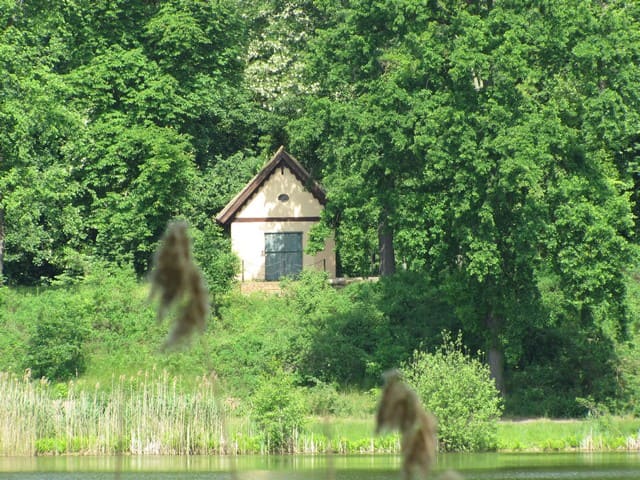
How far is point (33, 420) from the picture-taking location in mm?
25562

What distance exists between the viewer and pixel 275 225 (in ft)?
148

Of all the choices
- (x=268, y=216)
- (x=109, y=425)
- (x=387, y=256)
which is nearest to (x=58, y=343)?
(x=109, y=425)

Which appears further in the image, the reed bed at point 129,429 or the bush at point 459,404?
the bush at point 459,404

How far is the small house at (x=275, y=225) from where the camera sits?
147ft

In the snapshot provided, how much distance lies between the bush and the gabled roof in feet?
57.0

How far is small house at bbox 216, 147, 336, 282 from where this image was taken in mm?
44656

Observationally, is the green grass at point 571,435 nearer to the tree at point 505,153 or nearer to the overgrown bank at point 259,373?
the overgrown bank at point 259,373

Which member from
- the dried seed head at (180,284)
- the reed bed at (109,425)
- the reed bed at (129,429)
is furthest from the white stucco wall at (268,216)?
the dried seed head at (180,284)

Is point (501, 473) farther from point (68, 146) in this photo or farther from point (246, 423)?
point (68, 146)

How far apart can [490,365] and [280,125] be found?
18.0 m

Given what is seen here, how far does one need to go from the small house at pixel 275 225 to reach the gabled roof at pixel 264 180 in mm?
47

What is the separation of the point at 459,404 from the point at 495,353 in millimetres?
5112

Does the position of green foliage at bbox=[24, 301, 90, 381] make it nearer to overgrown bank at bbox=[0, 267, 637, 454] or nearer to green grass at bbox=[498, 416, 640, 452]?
overgrown bank at bbox=[0, 267, 637, 454]

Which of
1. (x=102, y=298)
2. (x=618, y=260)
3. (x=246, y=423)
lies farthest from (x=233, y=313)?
(x=618, y=260)
